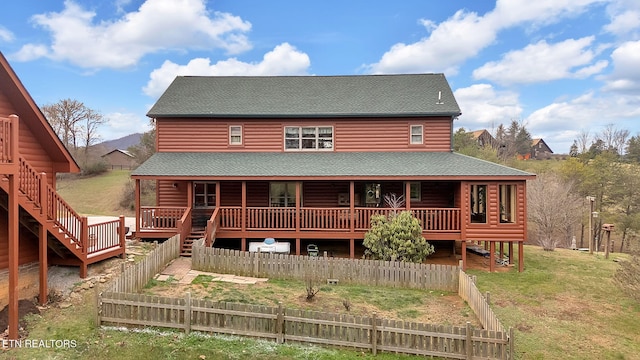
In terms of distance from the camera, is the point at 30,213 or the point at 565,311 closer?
the point at 30,213

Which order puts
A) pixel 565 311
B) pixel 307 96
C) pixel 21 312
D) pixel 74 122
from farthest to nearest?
pixel 74 122, pixel 307 96, pixel 565 311, pixel 21 312

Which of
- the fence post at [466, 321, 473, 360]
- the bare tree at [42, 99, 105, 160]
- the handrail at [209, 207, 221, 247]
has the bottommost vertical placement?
the fence post at [466, 321, 473, 360]

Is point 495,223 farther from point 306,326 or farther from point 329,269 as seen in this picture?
point 306,326

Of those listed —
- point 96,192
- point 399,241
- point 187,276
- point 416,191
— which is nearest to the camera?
point 187,276

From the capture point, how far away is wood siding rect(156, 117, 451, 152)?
18.8 metres

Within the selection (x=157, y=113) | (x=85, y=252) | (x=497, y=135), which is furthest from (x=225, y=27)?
(x=497, y=135)

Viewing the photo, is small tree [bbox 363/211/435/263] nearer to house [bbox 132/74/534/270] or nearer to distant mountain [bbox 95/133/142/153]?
house [bbox 132/74/534/270]

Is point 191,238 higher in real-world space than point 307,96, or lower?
lower

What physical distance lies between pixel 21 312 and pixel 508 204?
1852cm

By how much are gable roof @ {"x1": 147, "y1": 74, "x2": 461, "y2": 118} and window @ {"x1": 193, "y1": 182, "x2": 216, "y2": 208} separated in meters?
3.63

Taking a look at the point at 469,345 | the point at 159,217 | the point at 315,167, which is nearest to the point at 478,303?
the point at 469,345

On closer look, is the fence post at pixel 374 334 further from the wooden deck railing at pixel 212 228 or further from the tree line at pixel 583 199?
the tree line at pixel 583 199

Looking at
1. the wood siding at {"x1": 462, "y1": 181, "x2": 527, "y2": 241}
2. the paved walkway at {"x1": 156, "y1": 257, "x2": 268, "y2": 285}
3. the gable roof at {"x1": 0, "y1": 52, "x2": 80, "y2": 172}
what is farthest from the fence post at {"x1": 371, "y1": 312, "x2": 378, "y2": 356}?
the gable roof at {"x1": 0, "y1": 52, "x2": 80, "y2": 172}

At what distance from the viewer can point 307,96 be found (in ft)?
66.2
